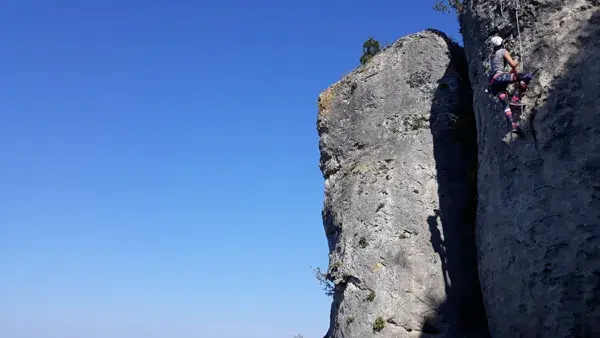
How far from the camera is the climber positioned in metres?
13.9

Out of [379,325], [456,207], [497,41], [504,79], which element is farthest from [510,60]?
[379,325]

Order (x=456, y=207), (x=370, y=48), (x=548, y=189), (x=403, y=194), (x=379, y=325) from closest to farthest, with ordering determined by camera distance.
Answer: (x=548, y=189)
(x=379, y=325)
(x=456, y=207)
(x=403, y=194)
(x=370, y=48)

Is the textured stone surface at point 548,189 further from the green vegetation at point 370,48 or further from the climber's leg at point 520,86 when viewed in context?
the green vegetation at point 370,48

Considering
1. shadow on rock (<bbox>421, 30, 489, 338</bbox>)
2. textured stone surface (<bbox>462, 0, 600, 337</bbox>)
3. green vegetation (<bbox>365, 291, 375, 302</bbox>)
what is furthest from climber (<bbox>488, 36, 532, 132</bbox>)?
green vegetation (<bbox>365, 291, 375, 302</bbox>)

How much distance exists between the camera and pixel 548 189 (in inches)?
507

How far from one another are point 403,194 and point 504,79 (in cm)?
492

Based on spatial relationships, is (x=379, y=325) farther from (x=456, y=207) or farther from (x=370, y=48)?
(x=370, y=48)

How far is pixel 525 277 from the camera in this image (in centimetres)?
1284

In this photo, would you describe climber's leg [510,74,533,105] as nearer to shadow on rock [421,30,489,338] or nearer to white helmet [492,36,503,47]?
white helmet [492,36,503,47]

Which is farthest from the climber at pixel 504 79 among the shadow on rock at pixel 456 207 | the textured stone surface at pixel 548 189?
the shadow on rock at pixel 456 207

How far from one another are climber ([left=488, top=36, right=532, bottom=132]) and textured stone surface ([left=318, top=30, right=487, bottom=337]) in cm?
378

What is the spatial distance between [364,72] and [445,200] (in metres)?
5.50

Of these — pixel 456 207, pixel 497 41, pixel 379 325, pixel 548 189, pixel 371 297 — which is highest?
pixel 497 41

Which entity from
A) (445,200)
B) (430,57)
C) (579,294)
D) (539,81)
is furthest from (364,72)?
(579,294)
